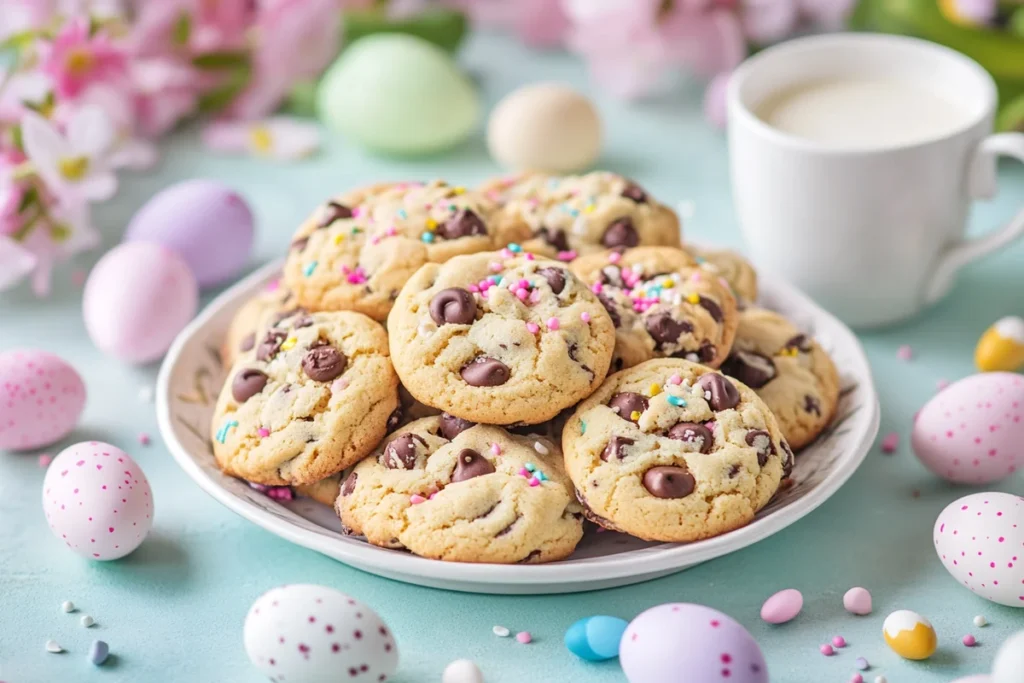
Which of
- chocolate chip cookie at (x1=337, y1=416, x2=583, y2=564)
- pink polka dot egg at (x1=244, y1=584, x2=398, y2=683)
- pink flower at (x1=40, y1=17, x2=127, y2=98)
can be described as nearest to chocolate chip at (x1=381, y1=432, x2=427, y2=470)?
chocolate chip cookie at (x1=337, y1=416, x2=583, y2=564)

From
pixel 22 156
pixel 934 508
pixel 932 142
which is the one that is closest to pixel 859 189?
pixel 932 142

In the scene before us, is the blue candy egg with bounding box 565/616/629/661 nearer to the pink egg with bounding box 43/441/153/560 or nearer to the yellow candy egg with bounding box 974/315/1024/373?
the pink egg with bounding box 43/441/153/560

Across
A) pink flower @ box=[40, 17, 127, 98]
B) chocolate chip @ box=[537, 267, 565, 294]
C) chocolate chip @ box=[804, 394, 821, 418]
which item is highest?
pink flower @ box=[40, 17, 127, 98]

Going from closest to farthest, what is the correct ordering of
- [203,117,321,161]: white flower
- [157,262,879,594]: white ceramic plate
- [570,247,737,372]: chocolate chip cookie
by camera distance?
[157,262,879,594]: white ceramic plate < [570,247,737,372]: chocolate chip cookie < [203,117,321,161]: white flower

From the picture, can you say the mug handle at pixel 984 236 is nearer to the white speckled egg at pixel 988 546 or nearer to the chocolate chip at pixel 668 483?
the white speckled egg at pixel 988 546


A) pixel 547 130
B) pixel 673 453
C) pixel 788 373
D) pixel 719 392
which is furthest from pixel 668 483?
pixel 547 130
